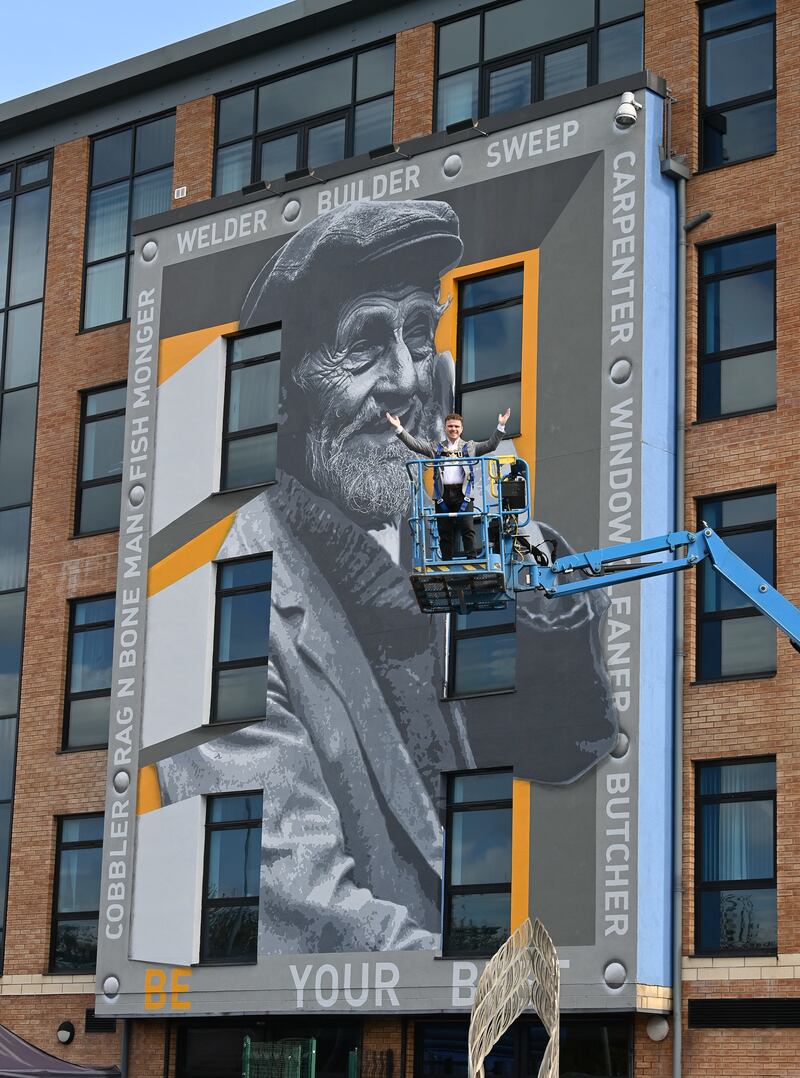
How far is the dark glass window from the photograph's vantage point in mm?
27422

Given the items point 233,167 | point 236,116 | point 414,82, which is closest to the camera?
point 414,82

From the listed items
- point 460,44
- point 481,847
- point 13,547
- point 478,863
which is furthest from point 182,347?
point 478,863

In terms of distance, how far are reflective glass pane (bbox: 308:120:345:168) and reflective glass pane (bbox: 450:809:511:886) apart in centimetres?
1139

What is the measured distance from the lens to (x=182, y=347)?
3100cm

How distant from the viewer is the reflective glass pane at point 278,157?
3209 centimetres

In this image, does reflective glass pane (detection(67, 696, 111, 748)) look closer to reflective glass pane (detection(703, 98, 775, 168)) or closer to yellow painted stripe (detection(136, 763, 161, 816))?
yellow painted stripe (detection(136, 763, 161, 816))

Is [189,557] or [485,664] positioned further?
[189,557]

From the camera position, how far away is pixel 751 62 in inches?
1076

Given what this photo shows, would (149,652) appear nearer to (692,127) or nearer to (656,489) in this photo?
(656,489)

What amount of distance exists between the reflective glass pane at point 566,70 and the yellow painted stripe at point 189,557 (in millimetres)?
8122

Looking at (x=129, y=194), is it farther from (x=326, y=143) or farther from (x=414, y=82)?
(x=414, y=82)

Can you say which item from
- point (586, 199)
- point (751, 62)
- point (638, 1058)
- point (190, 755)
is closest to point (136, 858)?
point (190, 755)

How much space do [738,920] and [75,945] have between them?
11391 millimetres

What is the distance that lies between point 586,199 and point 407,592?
6018mm
